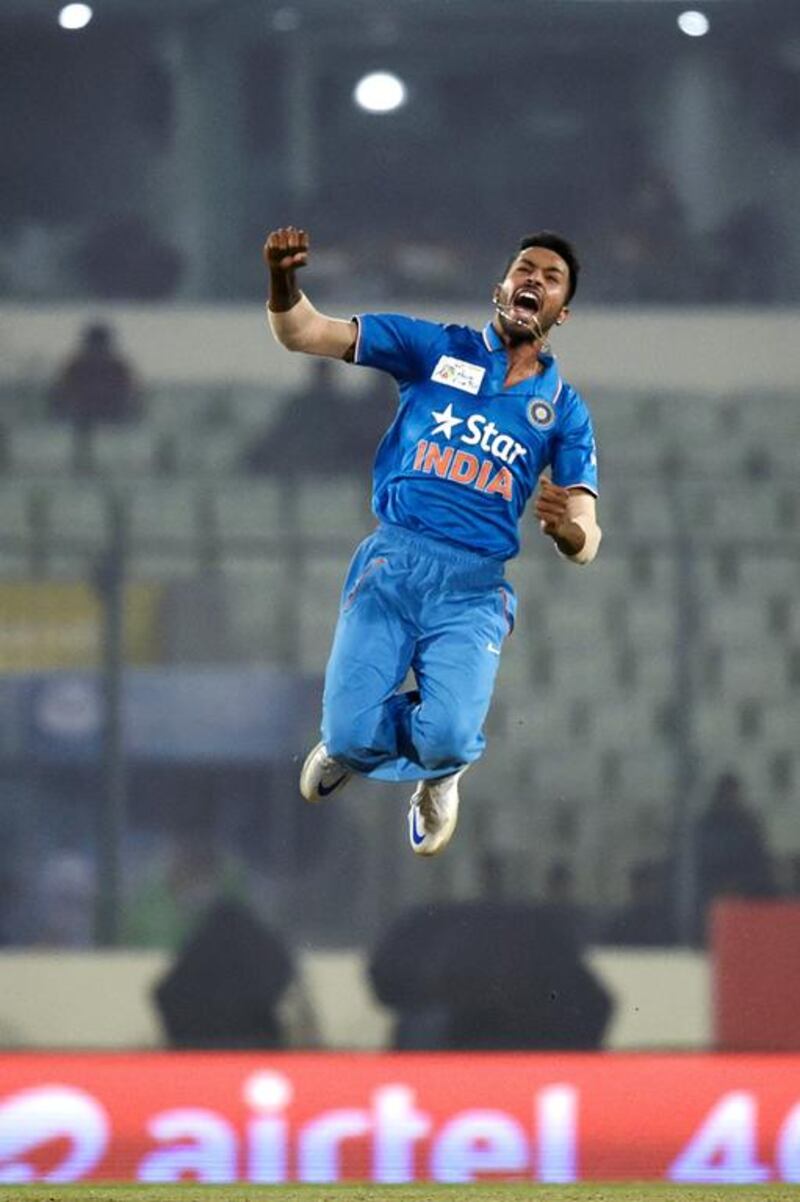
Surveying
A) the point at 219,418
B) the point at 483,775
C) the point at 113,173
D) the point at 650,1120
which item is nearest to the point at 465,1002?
the point at 483,775

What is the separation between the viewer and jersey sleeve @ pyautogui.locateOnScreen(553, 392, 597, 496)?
6.00 metres

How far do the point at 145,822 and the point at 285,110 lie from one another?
333cm

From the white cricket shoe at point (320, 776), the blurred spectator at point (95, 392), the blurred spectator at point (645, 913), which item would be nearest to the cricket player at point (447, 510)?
the white cricket shoe at point (320, 776)

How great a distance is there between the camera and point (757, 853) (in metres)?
10.4

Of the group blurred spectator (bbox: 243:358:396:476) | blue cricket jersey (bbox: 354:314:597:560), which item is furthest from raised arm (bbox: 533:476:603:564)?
blurred spectator (bbox: 243:358:396:476)

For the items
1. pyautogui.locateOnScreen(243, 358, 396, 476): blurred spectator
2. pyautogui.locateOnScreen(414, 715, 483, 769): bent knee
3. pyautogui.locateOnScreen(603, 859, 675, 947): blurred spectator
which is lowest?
pyautogui.locateOnScreen(603, 859, 675, 947): blurred spectator

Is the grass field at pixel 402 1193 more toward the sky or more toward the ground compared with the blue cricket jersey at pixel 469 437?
more toward the ground

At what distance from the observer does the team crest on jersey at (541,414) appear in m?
6.04

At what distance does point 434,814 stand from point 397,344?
1.17m

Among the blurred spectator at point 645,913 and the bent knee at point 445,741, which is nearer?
the bent knee at point 445,741

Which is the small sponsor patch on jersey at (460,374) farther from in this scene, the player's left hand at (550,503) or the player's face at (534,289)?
the player's left hand at (550,503)

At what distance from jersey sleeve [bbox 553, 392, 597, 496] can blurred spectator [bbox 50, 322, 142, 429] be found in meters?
5.39

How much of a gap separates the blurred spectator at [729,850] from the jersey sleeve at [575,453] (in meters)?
4.50

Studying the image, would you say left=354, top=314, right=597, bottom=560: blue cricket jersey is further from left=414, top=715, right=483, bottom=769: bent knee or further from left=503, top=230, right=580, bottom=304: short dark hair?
left=414, top=715, right=483, bottom=769: bent knee
